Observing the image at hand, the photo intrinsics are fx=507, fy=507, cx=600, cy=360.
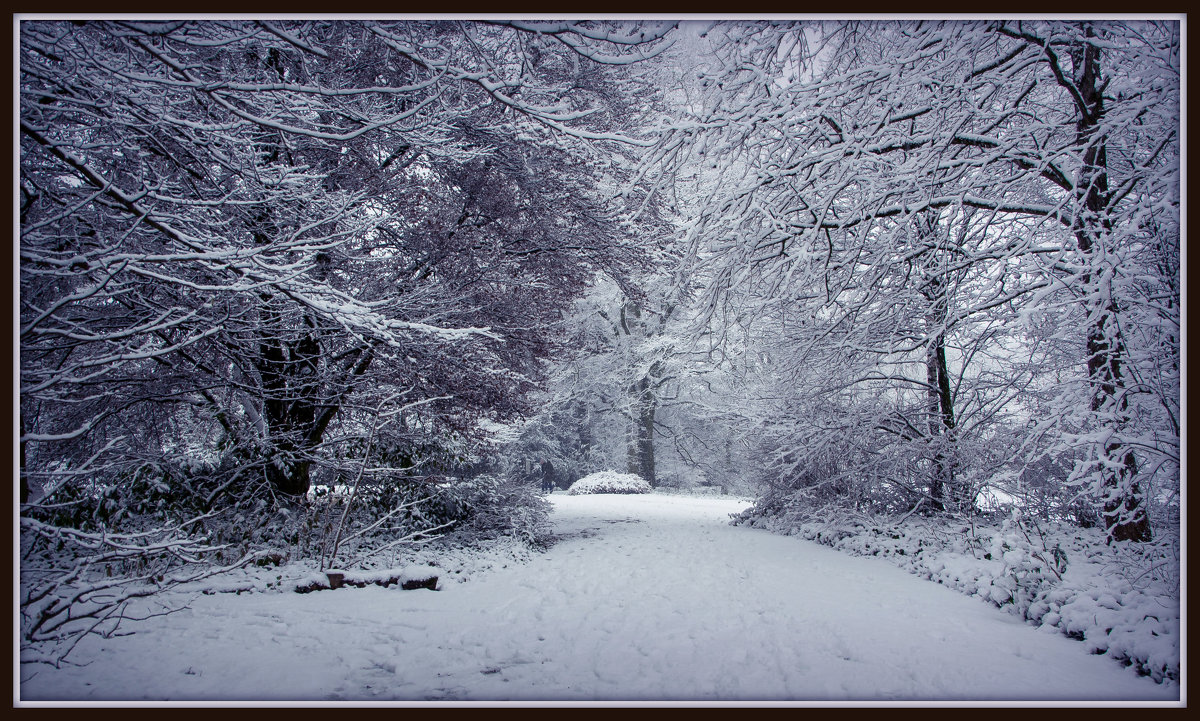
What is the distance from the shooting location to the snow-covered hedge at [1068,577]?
9.14 ft

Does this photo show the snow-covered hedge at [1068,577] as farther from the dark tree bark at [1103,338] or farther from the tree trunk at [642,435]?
the tree trunk at [642,435]

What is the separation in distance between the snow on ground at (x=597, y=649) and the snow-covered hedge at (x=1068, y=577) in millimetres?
137

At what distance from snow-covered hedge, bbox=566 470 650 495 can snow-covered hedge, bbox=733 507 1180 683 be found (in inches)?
407

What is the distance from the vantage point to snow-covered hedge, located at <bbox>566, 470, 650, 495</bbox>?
16.6 m

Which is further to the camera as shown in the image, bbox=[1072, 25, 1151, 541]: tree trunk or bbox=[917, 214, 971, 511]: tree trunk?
bbox=[917, 214, 971, 511]: tree trunk

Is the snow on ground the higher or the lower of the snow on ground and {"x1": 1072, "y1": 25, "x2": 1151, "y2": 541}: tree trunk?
the lower

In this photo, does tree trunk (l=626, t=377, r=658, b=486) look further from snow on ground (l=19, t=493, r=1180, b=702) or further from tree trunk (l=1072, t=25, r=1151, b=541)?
tree trunk (l=1072, t=25, r=1151, b=541)

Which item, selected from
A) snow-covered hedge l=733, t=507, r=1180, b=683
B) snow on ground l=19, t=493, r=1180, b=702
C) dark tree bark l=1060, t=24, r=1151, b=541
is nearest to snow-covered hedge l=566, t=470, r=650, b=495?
snow-covered hedge l=733, t=507, r=1180, b=683

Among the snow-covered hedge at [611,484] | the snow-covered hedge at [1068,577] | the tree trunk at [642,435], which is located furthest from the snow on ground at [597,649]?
the tree trunk at [642,435]

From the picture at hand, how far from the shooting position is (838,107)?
3.52 m

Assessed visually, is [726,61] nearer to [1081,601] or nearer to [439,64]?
[439,64]

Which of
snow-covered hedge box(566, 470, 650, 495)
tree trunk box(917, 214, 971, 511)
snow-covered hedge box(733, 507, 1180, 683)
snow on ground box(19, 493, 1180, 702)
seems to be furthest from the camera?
snow-covered hedge box(566, 470, 650, 495)

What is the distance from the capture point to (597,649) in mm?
3189

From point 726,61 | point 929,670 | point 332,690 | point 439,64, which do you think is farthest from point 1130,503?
point 439,64
